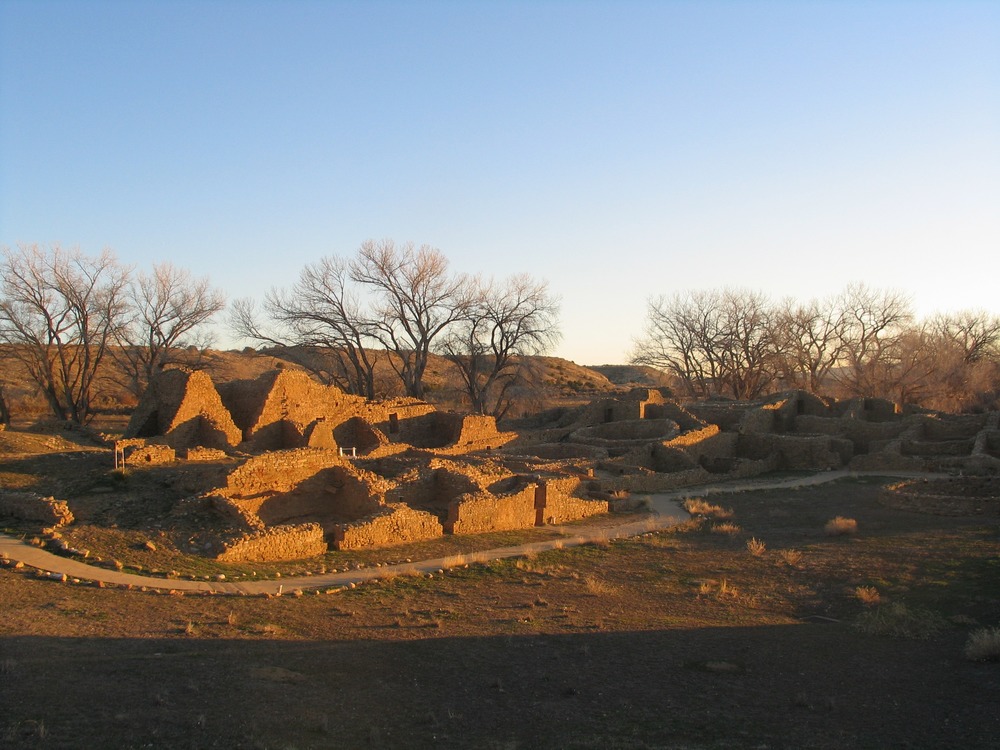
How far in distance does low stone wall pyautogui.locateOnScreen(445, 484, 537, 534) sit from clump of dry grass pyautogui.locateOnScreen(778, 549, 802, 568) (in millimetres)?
6482

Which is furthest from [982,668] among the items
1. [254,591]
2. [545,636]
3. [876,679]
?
[254,591]

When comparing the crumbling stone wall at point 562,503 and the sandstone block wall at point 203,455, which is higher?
the sandstone block wall at point 203,455

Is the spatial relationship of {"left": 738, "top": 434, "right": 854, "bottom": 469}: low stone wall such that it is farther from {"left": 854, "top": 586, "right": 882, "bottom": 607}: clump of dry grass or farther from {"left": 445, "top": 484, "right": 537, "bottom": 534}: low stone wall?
{"left": 854, "top": 586, "right": 882, "bottom": 607}: clump of dry grass

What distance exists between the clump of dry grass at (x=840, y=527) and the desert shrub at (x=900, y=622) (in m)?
6.36

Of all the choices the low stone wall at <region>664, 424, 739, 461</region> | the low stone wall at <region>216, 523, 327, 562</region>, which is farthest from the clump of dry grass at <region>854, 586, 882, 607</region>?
the low stone wall at <region>664, 424, 739, 461</region>

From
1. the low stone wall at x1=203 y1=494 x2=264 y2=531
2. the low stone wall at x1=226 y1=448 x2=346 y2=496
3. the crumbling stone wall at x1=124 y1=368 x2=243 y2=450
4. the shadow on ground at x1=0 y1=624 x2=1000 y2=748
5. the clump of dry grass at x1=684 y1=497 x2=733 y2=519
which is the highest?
the crumbling stone wall at x1=124 y1=368 x2=243 y2=450

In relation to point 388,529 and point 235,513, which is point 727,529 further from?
point 235,513

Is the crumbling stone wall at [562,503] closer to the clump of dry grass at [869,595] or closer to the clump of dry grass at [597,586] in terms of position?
the clump of dry grass at [597,586]

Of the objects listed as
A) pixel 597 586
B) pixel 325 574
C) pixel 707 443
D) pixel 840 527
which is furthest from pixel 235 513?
pixel 707 443

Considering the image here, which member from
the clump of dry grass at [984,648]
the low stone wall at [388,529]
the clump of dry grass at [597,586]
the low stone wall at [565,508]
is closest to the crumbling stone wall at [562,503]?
the low stone wall at [565,508]

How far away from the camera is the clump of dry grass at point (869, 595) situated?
38.3 feet

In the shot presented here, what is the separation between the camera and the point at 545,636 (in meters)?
9.88

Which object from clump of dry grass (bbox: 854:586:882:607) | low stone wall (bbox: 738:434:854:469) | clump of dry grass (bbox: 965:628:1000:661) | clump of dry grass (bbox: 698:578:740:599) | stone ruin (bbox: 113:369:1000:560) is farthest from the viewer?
low stone wall (bbox: 738:434:854:469)

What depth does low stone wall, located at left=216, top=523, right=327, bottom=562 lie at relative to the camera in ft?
44.2
